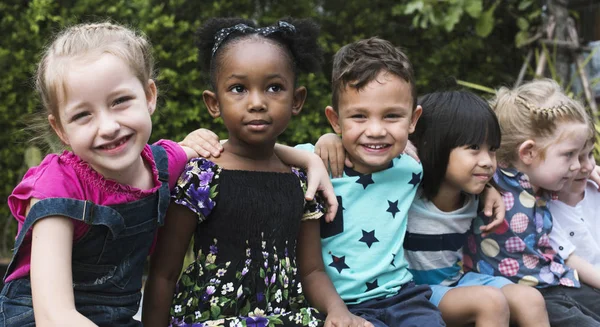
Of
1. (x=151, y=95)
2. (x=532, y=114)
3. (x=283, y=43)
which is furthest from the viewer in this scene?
(x=532, y=114)

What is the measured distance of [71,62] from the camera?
1911 millimetres

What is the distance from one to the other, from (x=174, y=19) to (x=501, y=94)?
2.64m

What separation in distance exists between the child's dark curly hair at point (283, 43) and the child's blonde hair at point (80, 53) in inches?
12.3

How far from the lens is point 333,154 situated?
261 centimetres

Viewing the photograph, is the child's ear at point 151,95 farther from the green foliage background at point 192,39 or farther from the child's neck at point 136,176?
the green foliage background at point 192,39

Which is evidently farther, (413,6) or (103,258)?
(413,6)

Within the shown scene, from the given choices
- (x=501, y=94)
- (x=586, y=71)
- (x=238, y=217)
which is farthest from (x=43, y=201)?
(x=586, y=71)

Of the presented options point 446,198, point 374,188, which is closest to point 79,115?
point 374,188

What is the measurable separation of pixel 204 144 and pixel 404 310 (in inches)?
36.3

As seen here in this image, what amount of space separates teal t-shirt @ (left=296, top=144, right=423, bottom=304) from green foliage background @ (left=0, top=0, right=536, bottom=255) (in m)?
2.18

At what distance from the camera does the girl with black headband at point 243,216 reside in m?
2.20

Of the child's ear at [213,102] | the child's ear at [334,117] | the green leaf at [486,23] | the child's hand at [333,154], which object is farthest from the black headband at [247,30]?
the green leaf at [486,23]

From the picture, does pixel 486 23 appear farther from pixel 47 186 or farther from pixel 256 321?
pixel 47 186

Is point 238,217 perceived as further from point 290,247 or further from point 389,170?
point 389,170
